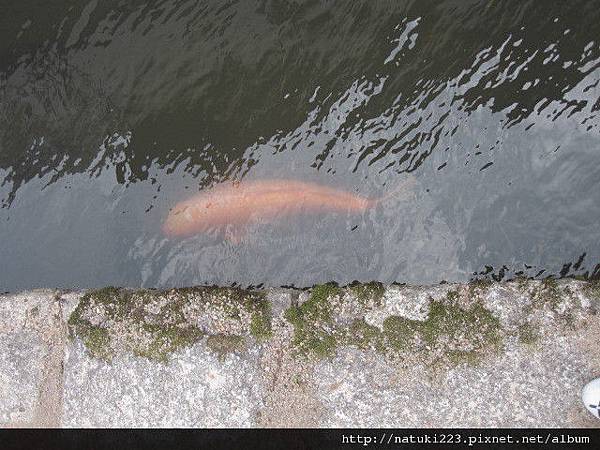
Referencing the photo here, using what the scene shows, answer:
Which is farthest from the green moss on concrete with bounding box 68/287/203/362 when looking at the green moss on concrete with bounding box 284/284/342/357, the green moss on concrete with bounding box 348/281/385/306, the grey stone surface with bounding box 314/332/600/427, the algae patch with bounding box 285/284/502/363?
the green moss on concrete with bounding box 348/281/385/306

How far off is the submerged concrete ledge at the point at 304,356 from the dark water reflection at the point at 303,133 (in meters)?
0.31

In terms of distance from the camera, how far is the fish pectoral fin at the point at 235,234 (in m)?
4.45

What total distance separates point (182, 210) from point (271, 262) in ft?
3.10

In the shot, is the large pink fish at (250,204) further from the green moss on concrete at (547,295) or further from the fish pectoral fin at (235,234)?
the green moss on concrete at (547,295)

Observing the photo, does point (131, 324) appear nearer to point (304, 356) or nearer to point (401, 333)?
point (304, 356)

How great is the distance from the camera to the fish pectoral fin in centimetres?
445

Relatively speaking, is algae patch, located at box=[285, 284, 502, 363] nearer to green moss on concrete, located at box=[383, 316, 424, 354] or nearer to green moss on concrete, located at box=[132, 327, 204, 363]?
green moss on concrete, located at box=[383, 316, 424, 354]

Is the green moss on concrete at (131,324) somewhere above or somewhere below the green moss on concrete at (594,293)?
above

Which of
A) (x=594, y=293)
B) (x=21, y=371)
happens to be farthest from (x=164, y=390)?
(x=594, y=293)

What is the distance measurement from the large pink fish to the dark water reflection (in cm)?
8

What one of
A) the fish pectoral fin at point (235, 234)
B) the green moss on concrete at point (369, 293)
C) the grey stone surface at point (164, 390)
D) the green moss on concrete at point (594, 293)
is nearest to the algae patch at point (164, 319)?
the grey stone surface at point (164, 390)

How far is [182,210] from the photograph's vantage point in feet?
15.2

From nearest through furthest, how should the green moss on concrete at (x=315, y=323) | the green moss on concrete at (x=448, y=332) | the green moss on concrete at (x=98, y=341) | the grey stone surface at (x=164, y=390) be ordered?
Result: the green moss on concrete at (x=448, y=332), the green moss on concrete at (x=315, y=323), the grey stone surface at (x=164, y=390), the green moss on concrete at (x=98, y=341)

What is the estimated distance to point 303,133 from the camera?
14.7ft
